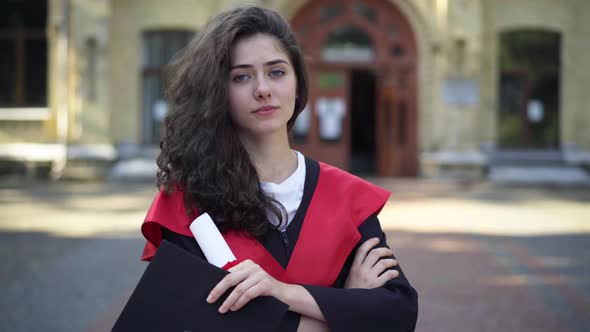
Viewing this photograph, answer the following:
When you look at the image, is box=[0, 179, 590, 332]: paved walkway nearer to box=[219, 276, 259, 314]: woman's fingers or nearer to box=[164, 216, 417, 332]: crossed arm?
box=[164, 216, 417, 332]: crossed arm

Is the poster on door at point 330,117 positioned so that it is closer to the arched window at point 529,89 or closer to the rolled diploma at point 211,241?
the arched window at point 529,89

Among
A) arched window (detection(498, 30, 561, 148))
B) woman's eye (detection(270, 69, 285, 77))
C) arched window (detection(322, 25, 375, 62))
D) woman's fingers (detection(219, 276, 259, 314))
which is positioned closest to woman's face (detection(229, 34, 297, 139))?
woman's eye (detection(270, 69, 285, 77))

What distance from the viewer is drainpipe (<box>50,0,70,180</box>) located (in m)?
16.7

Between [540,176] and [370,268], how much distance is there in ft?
49.0

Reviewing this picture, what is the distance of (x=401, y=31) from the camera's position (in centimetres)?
1697

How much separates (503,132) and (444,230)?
9.23 m

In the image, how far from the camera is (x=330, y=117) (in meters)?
17.4

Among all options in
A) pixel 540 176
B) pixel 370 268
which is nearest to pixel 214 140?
pixel 370 268

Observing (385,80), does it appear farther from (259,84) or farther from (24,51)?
(259,84)

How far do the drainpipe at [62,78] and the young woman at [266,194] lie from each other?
15577mm

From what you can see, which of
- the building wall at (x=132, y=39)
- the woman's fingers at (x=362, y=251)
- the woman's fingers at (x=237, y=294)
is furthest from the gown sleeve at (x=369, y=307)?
the building wall at (x=132, y=39)

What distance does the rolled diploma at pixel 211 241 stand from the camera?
5.90 feet

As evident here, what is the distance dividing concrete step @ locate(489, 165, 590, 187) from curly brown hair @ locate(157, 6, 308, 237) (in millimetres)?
14346

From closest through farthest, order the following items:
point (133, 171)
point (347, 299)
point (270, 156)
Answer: point (347, 299) < point (270, 156) < point (133, 171)
